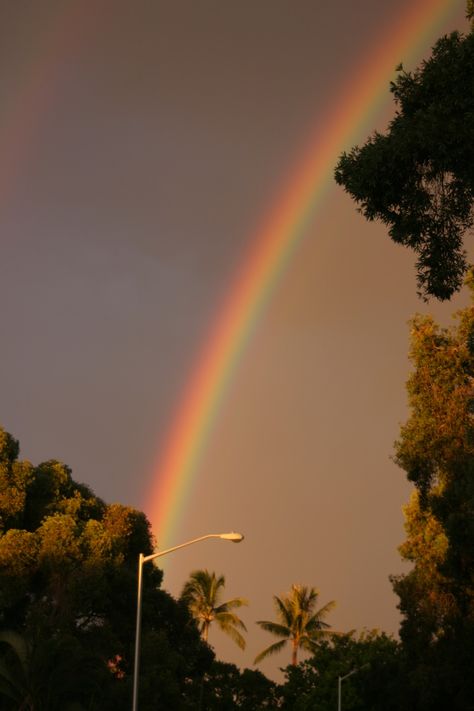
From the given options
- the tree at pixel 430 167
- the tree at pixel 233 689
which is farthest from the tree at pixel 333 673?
the tree at pixel 430 167

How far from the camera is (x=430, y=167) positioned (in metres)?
19.8

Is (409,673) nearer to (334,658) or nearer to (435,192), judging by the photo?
(435,192)

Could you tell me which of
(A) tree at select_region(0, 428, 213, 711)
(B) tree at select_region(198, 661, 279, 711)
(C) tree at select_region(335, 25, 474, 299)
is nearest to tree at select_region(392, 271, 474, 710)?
(A) tree at select_region(0, 428, 213, 711)

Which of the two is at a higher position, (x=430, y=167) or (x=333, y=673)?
(x=333, y=673)

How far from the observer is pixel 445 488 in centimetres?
4150

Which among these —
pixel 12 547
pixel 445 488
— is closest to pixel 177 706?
pixel 12 547

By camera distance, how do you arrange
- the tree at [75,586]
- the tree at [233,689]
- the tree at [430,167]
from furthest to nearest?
the tree at [233,689]
the tree at [75,586]
the tree at [430,167]

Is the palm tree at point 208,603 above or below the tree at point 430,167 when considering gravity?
above

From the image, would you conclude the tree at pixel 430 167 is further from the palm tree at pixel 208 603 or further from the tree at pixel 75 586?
the palm tree at pixel 208 603

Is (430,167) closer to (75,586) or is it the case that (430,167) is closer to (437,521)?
(437,521)

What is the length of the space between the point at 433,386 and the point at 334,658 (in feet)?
136

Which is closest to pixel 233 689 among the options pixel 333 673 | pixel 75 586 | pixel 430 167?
pixel 333 673

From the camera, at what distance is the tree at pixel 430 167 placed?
60.6ft

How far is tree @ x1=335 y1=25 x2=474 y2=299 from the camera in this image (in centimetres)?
1848
